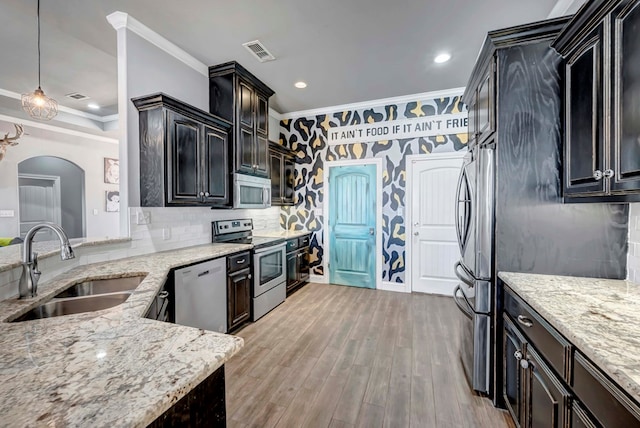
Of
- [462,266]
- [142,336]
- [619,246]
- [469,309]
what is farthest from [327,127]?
[142,336]

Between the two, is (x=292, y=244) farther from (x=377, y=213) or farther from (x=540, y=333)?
(x=540, y=333)

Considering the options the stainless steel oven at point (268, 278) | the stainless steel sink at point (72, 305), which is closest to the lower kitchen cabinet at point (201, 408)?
the stainless steel sink at point (72, 305)

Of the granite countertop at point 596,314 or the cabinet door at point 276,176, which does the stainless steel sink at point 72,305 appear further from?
the cabinet door at point 276,176

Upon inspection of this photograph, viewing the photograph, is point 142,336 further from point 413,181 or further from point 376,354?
point 413,181

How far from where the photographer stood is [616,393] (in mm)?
800

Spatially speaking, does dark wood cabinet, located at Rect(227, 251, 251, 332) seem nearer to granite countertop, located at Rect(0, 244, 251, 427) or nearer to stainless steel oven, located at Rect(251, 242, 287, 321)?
stainless steel oven, located at Rect(251, 242, 287, 321)

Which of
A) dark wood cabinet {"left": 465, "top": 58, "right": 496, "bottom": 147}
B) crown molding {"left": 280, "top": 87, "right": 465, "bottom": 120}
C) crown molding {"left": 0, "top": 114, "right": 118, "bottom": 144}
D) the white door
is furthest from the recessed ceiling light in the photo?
crown molding {"left": 0, "top": 114, "right": 118, "bottom": 144}

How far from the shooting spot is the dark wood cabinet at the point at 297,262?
4098 mm

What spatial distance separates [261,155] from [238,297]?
1.83 m

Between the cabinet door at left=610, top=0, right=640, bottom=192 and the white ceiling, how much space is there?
133 cm

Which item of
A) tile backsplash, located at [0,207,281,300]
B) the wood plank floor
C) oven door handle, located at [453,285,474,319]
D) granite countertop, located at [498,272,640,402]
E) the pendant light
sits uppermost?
the pendant light

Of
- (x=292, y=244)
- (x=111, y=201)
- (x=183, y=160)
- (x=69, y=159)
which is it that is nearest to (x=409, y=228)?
(x=292, y=244)

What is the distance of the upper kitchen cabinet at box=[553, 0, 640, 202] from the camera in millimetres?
1149

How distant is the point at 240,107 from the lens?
326 centimetres
